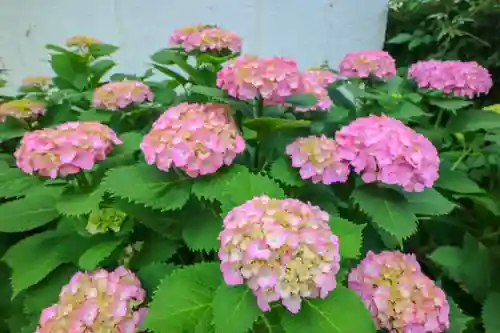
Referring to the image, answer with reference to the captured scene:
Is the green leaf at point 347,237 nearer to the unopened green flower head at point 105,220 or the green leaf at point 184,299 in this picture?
the green leaf at point 184,299

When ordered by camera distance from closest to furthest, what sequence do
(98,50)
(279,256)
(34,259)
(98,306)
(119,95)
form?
(279,256) < (98,306) < (34,259) < (119,95) < (98,50)

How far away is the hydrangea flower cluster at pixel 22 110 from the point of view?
131 cm

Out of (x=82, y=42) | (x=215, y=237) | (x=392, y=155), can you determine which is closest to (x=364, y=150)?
(x=392, y=155)

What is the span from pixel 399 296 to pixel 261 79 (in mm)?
431

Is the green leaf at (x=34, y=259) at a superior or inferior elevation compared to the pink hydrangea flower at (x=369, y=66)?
inferior

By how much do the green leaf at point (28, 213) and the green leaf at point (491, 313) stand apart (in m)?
0.80

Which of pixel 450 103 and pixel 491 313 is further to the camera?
pixel 450 103

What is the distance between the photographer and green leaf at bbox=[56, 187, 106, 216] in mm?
869

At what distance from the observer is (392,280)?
0.83 m

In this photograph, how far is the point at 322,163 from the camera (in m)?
0.89

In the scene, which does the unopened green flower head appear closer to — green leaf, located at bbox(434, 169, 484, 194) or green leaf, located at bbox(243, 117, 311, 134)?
green leaf, located at bbox(243, 117, 311, 134)

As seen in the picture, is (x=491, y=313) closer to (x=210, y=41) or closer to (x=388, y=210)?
(x=388, y=210)

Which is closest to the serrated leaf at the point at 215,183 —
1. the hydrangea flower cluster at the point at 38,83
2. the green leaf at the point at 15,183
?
the green leaf at the point at 15,183

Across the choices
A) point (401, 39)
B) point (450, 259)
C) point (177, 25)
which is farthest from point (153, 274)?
point (401, 39)
